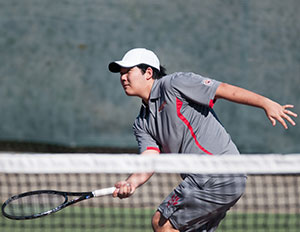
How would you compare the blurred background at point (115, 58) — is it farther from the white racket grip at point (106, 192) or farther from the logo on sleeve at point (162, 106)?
the white racket grip at point (106, 192)

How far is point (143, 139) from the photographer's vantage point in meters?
3.67

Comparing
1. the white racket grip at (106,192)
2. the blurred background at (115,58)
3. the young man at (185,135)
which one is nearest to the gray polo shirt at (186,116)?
the young man at (185,135)

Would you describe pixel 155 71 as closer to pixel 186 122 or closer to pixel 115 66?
pixel 115 66

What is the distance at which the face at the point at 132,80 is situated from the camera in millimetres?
3572

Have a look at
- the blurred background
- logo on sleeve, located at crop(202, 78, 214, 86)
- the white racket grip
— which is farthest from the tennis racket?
the blurred background

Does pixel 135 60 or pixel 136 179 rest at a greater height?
pixel 135 60

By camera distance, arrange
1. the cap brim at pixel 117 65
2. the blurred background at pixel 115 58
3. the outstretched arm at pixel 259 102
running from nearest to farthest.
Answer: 1. the outstretched arm at pixel 259 102
2. the cap brim at pixel 117 65
3. the blurred background at pixel 115 58

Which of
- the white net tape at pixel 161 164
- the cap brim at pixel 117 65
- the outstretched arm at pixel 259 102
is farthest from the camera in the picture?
the cap brim at pixel 117 65

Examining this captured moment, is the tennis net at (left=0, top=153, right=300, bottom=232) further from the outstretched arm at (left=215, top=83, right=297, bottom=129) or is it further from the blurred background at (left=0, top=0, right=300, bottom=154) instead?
the blurred background at (left=0, top=0, right=300, bottom=154)

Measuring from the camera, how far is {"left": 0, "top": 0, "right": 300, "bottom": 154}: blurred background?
8633 mm

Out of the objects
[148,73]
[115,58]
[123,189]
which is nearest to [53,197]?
[123,189]

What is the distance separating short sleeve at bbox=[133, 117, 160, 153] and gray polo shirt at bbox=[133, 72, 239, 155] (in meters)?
0.09

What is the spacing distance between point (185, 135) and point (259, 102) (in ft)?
2.12

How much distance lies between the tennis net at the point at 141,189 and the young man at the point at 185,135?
0.86ft
